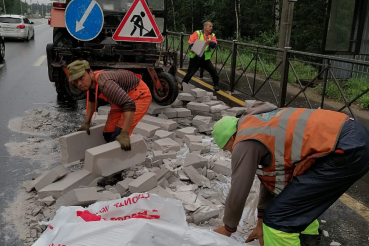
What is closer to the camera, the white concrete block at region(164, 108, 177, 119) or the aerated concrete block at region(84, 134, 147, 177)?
the aerated concrete block at region(84, 134, 147, 177)

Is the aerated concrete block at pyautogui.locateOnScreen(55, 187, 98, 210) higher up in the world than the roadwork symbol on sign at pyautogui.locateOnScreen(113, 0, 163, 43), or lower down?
lower down

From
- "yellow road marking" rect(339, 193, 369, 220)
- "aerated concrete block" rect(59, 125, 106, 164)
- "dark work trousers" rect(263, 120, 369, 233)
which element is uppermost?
"dark work trousers" rect(263, 120, 369, 233)

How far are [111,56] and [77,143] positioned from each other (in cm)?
315

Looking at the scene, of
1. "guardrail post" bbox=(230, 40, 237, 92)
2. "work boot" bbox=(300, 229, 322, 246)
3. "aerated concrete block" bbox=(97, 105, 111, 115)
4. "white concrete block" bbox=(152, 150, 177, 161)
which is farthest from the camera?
"guardrail post" bbox=(230, 40, 237, 92)

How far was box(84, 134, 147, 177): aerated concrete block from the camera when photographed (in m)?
3.65

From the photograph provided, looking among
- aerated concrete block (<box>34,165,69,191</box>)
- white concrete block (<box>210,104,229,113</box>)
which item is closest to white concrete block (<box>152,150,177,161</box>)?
aerated concrete block (<box>34,165,69,191</box>)

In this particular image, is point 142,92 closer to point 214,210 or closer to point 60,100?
point 214,210

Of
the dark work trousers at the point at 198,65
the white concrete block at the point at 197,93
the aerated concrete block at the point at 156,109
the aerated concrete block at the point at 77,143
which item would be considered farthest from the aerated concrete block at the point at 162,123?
the dark work trousers at the point at 198,65

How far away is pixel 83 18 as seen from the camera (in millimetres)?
5680

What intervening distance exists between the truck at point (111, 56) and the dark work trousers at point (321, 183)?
4.33m

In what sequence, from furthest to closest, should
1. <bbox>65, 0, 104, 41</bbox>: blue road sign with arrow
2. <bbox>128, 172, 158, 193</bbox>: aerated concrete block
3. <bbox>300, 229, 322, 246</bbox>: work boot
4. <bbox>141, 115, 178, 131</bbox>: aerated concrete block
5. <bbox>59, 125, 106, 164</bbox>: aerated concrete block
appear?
<bbox>141, 115, 178, 131</bbox>: aerated concrete block < <bbox>65, 0, 104, 41</bbox>: blue road sign with arrow < <bbox>59, 125, 106, 164</bbox>: aerated concrete block < <bbox>128, 172, 158, 193</bbox>: aerated concrete block < <bbox>300, 229, 322, 246</bbox>: work boot

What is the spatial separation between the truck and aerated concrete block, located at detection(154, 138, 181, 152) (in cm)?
172

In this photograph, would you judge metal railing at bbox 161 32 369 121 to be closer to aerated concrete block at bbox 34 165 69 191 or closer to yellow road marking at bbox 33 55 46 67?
aerated concrete block at bbox 34 165 69 191

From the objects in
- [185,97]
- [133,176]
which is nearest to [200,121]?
[185,97]
